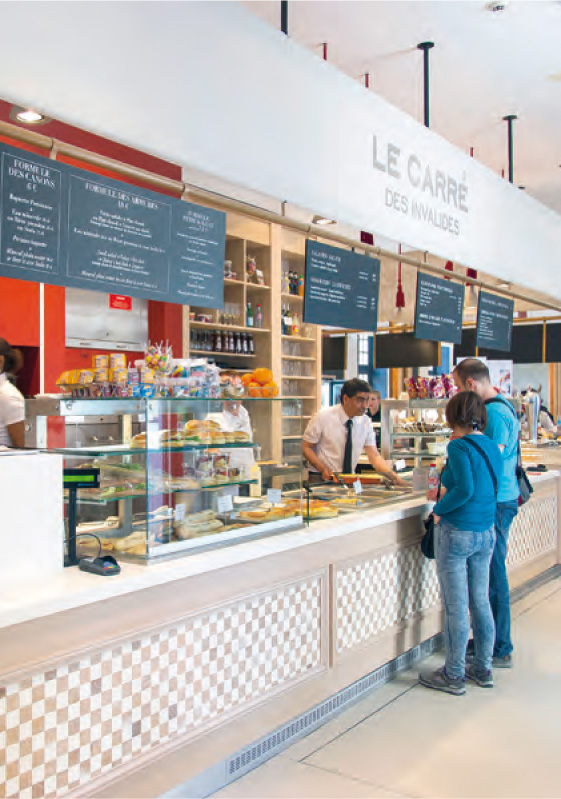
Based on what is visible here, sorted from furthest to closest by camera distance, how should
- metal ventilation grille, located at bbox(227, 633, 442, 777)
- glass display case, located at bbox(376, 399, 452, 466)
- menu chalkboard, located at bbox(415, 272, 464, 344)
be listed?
menu chalkboard, located at bbox(415, 272, 464, 344) → glass display case, located at bbox(376, 399, 452, 466) → metal ventilation grille, located at bbox(227, 633, 442, 777)

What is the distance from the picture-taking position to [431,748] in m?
3.10

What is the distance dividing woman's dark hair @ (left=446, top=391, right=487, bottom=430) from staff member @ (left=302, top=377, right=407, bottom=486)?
1.68 m

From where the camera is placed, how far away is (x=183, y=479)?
285 cm

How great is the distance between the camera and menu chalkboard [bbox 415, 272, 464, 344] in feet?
17.6

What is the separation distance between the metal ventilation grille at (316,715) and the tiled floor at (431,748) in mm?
40

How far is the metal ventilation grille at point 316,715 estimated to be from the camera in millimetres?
2898

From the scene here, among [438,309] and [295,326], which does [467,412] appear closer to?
[438,309]

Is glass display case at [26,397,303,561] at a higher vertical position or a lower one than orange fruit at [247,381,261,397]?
lower

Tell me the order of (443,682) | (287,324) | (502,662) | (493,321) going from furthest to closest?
1. (287,324)
2. (493,321)
3. (502,662)
4. (443,682)

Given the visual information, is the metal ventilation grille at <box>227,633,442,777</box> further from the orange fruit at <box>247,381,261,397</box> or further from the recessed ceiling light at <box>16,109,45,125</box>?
the recessed ceiling light at <box>16,109,45,125</box>

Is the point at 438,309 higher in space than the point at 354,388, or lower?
higher

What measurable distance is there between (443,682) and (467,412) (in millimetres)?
1385

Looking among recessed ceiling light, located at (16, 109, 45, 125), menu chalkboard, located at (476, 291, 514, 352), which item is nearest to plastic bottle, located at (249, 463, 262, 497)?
recessed ceiling light, located at (16, 109, 45, 125)

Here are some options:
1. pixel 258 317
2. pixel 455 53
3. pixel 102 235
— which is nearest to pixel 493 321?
pixel 258 317
